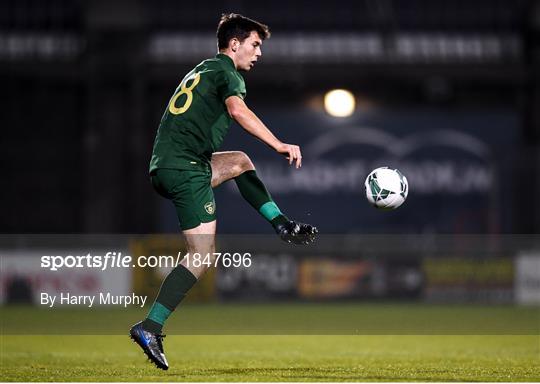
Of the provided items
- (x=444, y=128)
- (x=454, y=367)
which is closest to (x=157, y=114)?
(x=444, y=128)

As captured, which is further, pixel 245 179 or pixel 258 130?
pixel 245 179

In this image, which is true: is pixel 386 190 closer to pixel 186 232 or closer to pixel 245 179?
pixel 245 179

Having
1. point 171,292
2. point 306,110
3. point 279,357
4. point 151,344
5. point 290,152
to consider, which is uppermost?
point 290,152

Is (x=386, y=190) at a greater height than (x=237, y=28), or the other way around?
(x=237, y=28)

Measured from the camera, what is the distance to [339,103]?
78.6 ft

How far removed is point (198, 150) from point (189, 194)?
0.30 meters

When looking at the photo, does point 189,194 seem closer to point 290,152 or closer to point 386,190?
point 290,152

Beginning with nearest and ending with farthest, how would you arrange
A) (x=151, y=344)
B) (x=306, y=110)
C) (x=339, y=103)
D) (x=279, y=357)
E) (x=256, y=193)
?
(x=151, y=344) → (x=256, y=193) → (x=279, y=357) → (x=339, y=103) → (x=306, y=110)

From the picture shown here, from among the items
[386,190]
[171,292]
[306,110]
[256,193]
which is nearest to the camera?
[171,292]

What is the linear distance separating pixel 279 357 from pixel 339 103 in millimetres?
15216

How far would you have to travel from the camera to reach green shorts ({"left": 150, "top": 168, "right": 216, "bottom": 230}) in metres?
7.21

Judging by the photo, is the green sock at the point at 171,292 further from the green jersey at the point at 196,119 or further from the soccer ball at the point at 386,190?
the soccer ball at the point at 386,190
